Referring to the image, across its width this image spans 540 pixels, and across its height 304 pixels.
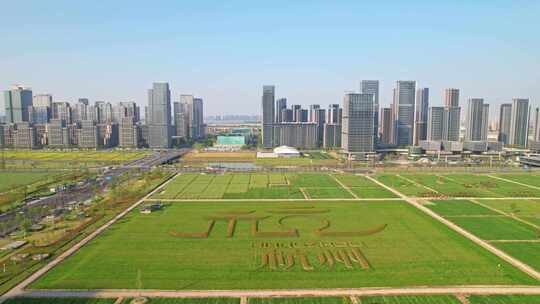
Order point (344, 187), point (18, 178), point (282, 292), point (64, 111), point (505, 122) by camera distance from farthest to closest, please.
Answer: point (64, 111) → point (505, 122) → point (18, 178) → point (344, 187) → point (282, 292)

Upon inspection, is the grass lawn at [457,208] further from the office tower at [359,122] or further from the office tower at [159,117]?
the office tower at [159,117]

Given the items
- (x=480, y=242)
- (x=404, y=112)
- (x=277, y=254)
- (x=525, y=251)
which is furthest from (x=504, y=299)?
(x=404, y=112)

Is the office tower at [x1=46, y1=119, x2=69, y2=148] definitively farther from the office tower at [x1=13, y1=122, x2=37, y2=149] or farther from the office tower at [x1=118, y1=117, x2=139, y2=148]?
the office tower at [x1=118, y1=117, x2=139, y2=148]

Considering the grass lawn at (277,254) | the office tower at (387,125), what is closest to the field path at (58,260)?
the grass lawn at (277,254)

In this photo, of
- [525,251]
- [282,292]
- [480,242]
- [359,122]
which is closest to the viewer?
[282,292]

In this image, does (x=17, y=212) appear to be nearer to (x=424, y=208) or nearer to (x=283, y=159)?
(x=424, y=208)

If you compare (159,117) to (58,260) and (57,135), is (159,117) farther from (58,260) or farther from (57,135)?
(58,260)

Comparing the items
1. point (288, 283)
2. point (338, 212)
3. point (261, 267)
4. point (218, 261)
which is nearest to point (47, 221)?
point (218, 261)

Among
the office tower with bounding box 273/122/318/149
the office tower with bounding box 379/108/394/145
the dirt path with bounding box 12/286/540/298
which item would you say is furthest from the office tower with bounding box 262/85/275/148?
the dirt path with bounding box 12/286/540/298
